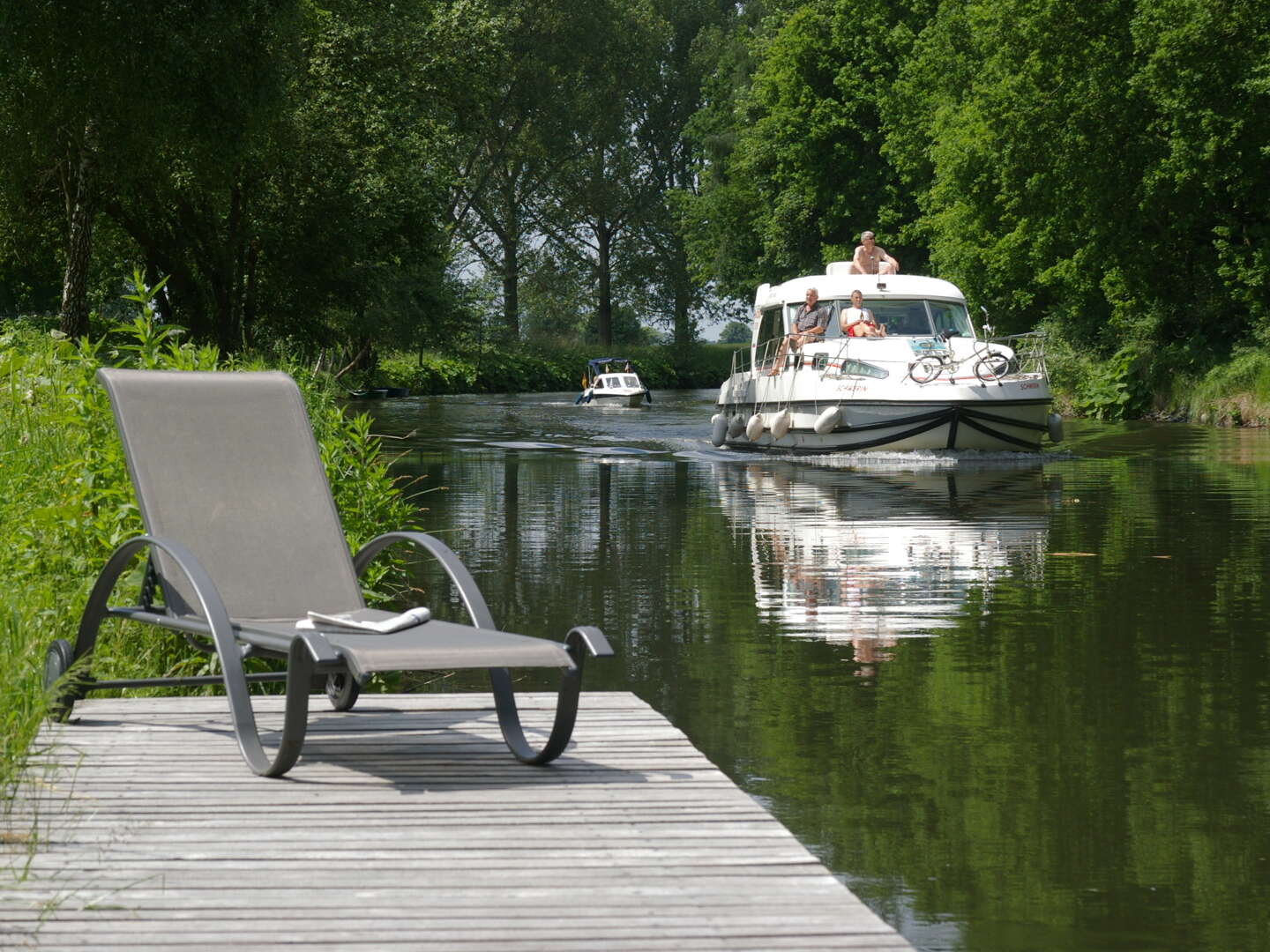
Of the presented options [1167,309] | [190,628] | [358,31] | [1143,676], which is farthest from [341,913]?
[1167,309]

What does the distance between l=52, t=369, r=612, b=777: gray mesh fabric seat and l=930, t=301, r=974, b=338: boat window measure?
66.8ft

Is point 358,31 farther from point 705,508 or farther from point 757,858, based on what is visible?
point 757,858

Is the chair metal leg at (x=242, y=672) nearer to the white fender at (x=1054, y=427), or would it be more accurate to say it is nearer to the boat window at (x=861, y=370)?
the boat window at (x=861, y=370)

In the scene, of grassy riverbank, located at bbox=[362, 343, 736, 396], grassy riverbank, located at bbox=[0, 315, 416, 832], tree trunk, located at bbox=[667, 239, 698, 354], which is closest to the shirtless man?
grassy riverbank, located at bbox=[0, 315, 416, 832]

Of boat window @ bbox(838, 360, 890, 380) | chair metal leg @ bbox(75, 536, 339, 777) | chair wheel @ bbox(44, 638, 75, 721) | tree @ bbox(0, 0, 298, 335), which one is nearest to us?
chair metal leg @ bbox(75, 536, 339, 777)

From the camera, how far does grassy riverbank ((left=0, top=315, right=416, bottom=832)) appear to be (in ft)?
20.5

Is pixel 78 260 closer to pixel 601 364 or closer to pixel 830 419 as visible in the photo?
pixel 830 419

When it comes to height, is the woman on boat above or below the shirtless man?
below

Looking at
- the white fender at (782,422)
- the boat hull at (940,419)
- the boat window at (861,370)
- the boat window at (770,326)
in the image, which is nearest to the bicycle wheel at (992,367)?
the boat hull at (940,419)

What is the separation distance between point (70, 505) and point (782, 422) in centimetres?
1859

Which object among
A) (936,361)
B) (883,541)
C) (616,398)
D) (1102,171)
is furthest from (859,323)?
(616,398)

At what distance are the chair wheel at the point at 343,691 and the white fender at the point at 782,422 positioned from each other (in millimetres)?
19958

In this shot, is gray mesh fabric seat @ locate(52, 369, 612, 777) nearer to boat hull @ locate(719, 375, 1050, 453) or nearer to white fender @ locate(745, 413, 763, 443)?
boat hull @ locate(719, 375, 1050, 453)

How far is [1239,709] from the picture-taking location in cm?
748
